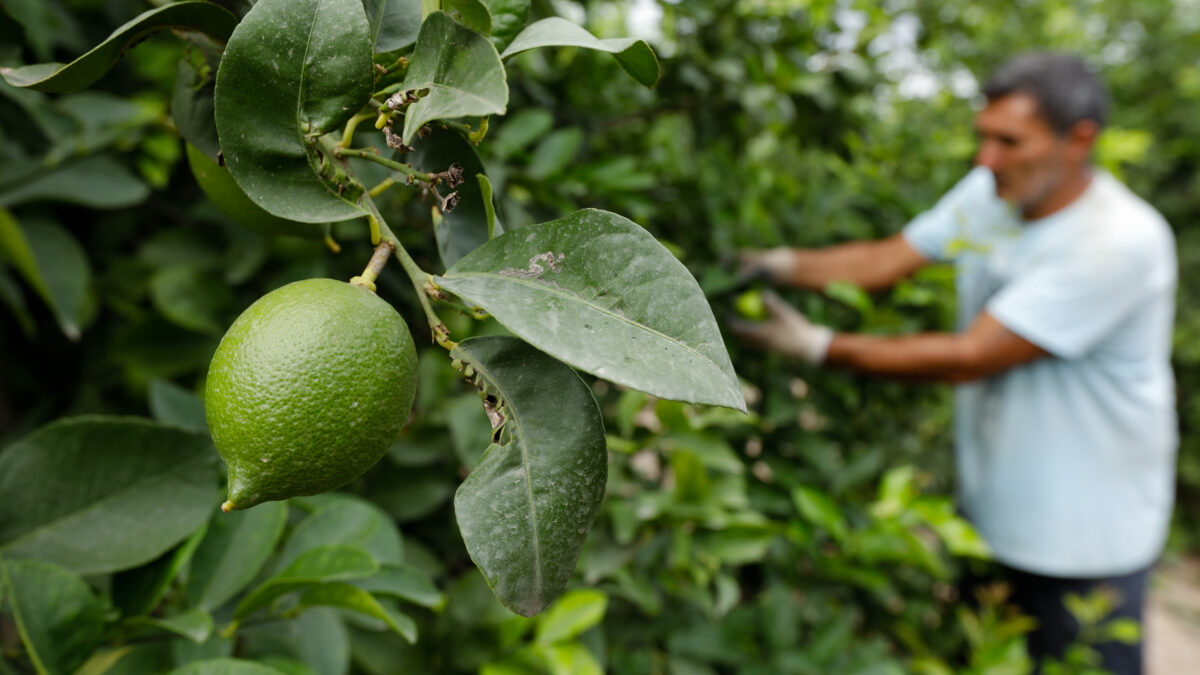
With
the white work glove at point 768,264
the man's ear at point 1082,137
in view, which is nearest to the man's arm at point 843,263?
the white work glove at point 768,264

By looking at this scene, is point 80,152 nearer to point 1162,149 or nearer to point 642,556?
point 642,556

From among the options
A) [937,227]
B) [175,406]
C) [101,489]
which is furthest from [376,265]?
[937,227]

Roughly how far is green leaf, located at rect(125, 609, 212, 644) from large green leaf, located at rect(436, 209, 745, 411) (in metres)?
0.33

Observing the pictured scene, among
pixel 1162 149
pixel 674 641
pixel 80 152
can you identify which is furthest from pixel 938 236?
pixel 1162 149

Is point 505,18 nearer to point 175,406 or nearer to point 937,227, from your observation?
point 175,406

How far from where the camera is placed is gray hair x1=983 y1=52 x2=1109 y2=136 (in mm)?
1884

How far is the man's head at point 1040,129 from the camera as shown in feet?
6.20

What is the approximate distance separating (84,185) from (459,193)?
0.73 m

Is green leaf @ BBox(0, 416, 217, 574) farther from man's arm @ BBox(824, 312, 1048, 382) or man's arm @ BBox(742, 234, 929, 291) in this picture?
man's arm @ BBox(824, 312, 1048, 382)

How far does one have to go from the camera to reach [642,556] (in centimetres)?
98

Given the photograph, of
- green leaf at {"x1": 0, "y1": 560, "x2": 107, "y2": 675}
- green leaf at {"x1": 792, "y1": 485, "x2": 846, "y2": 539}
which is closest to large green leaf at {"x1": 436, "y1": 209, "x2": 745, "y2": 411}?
green leaf at {"x1": 0, "y1": 560, "x2": 107, "y2": 675}

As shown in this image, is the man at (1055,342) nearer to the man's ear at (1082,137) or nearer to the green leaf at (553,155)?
the man's ear at (1082,137)

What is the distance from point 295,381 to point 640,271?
162 mm

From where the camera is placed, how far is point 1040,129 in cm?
190
